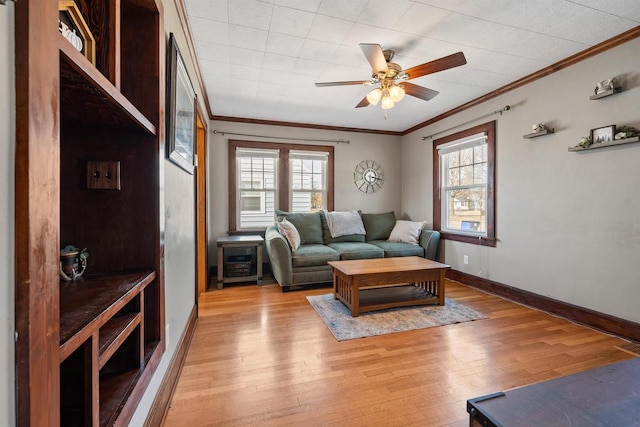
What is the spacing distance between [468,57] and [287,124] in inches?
111

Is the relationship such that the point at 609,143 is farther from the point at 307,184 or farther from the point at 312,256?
the point at 307,184

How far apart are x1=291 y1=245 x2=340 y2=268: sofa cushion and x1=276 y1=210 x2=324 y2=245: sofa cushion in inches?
14.7

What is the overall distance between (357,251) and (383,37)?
2.56 metres

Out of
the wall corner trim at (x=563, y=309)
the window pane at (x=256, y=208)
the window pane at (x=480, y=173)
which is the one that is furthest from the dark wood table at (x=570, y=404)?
the window pane at (x=256, y=208)

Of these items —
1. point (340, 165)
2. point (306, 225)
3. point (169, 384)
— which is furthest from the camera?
point (340, 165)

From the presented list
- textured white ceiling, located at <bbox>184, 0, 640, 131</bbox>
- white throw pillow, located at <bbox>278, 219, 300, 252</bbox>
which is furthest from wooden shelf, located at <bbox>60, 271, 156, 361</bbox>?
white throw pillow, located at <bbox>278, 219, 300, 252</bbox>

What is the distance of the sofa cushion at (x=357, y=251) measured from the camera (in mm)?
3883

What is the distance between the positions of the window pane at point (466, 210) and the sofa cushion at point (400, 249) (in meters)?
0.59

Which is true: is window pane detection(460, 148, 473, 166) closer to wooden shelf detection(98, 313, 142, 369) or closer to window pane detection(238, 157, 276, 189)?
window pane detection(238, 157, 276, 189)

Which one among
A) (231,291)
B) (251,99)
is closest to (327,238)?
(231,291)

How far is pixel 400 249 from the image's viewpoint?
4.18 meters

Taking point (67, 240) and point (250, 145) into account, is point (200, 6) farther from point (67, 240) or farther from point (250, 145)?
point (250, 145)

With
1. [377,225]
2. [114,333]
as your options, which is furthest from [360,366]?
[377,225]

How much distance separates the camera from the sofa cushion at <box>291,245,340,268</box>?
3611 millimetres
